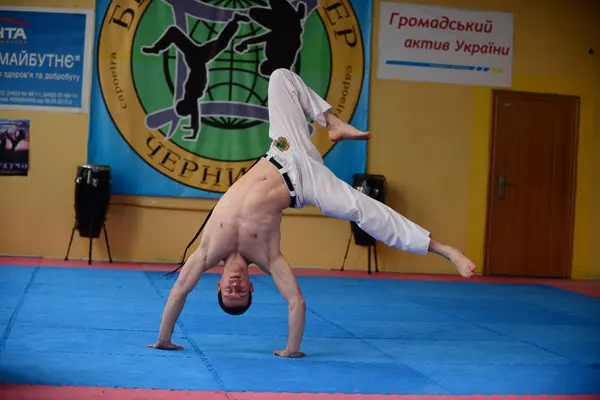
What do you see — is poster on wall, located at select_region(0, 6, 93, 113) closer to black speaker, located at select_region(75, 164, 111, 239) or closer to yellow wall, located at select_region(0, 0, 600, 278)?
yellow wall, located at select_region(0, 0, 600, 278)

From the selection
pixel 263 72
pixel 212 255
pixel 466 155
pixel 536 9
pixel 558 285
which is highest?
pixel 536 9

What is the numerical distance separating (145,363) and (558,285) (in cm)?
639

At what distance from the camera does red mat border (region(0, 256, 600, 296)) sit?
8.63m

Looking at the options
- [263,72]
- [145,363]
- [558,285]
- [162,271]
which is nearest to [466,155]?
[558,285]

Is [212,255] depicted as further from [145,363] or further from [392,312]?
[392,312]

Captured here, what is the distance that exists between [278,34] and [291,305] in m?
5.53

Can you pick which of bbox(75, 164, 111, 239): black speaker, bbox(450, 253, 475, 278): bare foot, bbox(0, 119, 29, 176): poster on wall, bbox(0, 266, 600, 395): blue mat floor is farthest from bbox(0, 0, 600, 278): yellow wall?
bbox(450, 253, 475, 278): bare foot

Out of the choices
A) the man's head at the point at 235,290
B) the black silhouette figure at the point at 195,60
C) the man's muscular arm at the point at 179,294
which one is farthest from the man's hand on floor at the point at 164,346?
the black silhouette figure at the point at 195,60

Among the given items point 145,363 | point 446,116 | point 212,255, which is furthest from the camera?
point 446,116

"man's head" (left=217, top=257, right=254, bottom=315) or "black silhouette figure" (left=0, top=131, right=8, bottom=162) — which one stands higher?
"black silhouette figure" (left=0, top=131, right=8, bottom=162)

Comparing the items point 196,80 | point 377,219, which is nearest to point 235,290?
point 377,219

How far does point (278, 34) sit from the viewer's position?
9.48m

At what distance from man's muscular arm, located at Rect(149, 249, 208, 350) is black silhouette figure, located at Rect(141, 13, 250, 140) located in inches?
195

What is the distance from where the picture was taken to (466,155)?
32.9 feet
